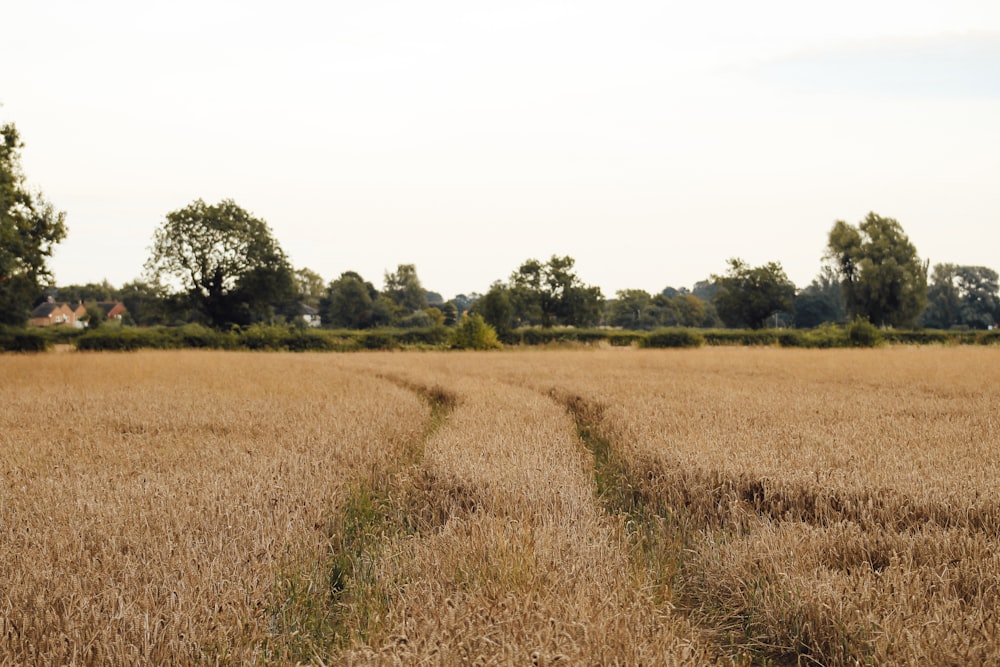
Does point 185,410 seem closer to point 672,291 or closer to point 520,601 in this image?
point 520,601

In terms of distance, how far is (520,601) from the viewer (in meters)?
3.42

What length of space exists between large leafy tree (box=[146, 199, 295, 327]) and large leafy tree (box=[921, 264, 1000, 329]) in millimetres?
88185

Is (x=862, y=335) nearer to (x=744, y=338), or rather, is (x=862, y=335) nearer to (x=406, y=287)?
(x=744, y=338)

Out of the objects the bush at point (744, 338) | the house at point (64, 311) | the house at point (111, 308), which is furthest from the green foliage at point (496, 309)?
the house at point (111, 308)

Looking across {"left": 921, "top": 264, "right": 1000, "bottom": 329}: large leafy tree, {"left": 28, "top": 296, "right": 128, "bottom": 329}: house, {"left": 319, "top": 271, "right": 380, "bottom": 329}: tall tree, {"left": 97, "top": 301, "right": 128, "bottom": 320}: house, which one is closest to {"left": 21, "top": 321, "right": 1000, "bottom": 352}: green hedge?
{"left": 319, "top": 271, "right": 380, "bottom": 329}: tall tree

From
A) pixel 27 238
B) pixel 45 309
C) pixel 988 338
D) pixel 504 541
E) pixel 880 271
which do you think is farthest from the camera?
pixel 45 309

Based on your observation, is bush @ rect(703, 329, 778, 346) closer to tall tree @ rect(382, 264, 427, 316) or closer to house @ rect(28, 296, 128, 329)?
tall tree @ rect(382, 264, 427, 316)

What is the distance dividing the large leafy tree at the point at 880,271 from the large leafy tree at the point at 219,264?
5532 cm

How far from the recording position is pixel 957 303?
338 ft

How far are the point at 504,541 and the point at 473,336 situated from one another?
41.4 metres

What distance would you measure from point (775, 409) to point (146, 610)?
→ 9.39m

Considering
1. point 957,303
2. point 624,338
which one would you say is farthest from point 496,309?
point 957,303

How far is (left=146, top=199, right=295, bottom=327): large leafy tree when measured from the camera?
2028 inches

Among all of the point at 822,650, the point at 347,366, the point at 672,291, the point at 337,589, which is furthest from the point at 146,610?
the point at 672,291
